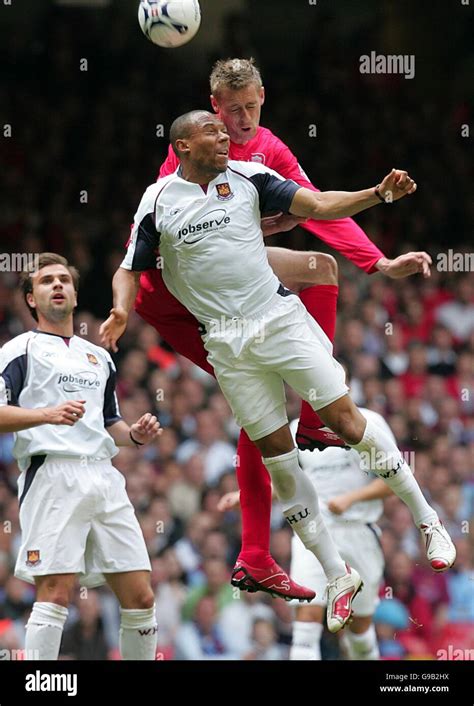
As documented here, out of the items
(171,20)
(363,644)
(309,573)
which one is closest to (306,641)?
(309,573)

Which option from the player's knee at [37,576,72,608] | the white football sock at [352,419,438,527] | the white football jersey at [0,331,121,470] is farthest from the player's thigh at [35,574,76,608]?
the white football sock at [352,419,438,527]

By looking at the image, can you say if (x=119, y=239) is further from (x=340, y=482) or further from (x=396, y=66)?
(x=340, y=482)

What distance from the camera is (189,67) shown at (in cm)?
1502

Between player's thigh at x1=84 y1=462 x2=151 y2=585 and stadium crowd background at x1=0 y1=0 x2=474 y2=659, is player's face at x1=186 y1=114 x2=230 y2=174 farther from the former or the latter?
stadium crowd background at x1=0 y1=0 x2=474 y2=659

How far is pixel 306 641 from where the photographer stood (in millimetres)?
9484

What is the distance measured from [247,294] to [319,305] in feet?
2.44

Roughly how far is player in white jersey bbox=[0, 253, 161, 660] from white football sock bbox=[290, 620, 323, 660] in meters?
2.22

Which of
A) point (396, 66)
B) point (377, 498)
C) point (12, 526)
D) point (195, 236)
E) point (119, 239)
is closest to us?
point (195, 236)

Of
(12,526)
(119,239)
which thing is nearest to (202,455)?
(12,526)

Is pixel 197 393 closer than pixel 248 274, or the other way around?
pixel 248 274

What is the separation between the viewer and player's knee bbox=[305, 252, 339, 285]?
24.7ft

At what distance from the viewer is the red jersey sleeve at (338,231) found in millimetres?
7293

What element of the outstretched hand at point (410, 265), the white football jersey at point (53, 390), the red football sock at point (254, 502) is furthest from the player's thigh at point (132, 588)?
the outstretched hand at point (410, 265)
